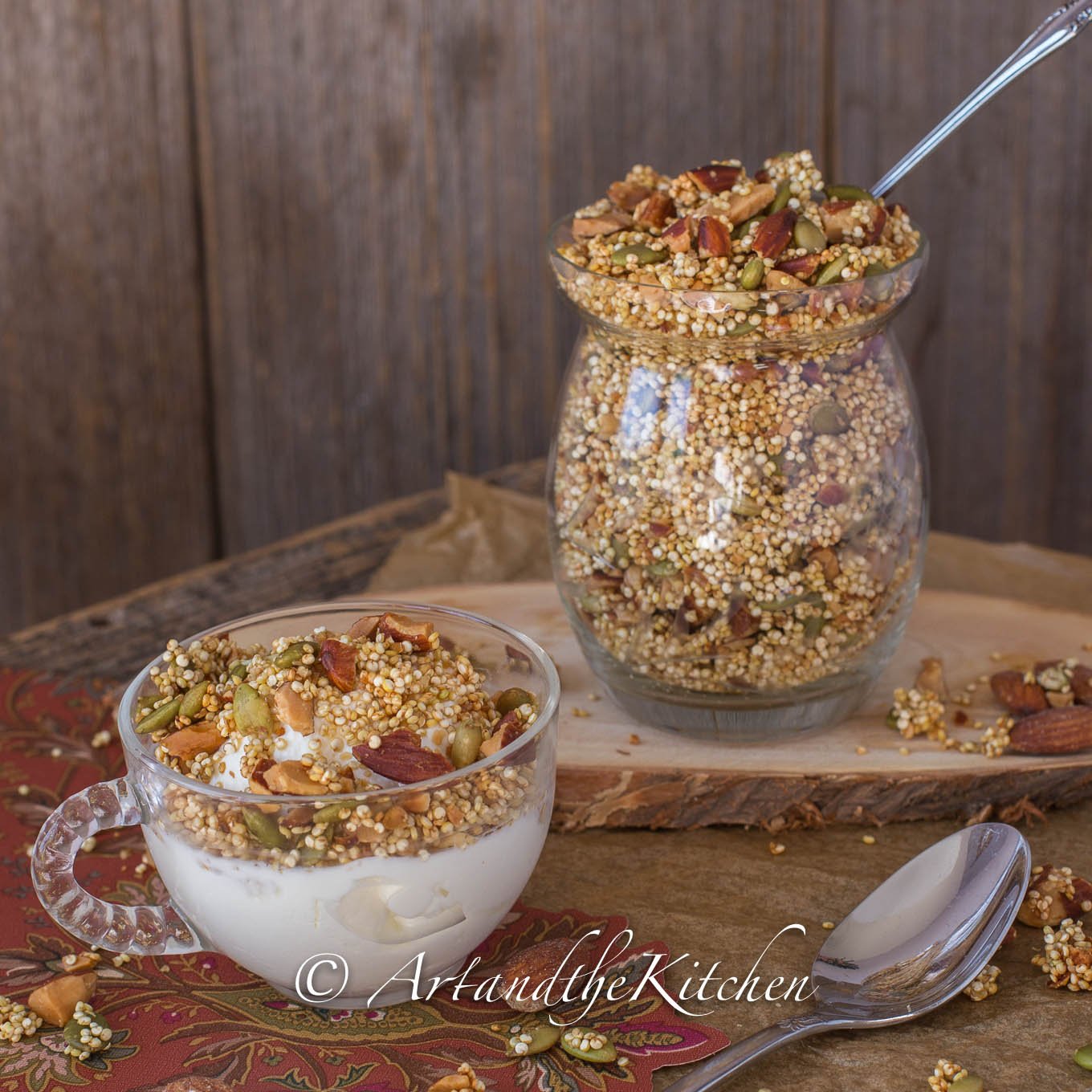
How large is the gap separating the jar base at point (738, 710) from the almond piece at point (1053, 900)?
191mm

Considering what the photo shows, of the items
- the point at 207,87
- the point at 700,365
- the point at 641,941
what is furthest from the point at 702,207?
the point at 207,87

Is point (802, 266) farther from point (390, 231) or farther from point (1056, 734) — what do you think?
point (390, 231)

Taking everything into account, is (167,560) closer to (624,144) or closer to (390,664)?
(624,144)

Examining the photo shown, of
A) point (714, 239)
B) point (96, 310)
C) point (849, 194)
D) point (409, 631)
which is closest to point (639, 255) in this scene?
point (714, 239)

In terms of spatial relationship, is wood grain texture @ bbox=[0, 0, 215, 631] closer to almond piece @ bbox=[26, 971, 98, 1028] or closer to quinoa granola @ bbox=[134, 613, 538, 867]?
quinoa granola @ bbox=[134, 613, 538, 867]

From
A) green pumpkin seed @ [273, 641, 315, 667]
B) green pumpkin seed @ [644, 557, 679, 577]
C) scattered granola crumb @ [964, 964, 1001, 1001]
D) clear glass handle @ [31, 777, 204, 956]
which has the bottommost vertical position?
scattered granola crumb @ [964, 964, 1001, 1001]

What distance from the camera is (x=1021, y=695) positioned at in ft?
3.38

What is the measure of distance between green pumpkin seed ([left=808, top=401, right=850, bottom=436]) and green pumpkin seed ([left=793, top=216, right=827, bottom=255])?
0.10 metres

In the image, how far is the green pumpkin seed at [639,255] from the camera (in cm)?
89

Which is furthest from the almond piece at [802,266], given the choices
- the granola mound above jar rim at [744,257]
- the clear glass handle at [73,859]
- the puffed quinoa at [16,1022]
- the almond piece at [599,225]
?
the puffed quinoa at [16,1022]

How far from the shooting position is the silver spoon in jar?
0.75 metres

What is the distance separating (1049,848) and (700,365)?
40 cm

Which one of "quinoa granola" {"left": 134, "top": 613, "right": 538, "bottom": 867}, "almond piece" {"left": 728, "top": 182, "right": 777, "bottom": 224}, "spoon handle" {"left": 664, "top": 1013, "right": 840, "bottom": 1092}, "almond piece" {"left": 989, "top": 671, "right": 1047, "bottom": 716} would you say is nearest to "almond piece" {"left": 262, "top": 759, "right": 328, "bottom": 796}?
"quinoa granola" {"left": 134, "top": 613, "right": 538, "bottom": 867}

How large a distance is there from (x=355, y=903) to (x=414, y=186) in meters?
1.31
